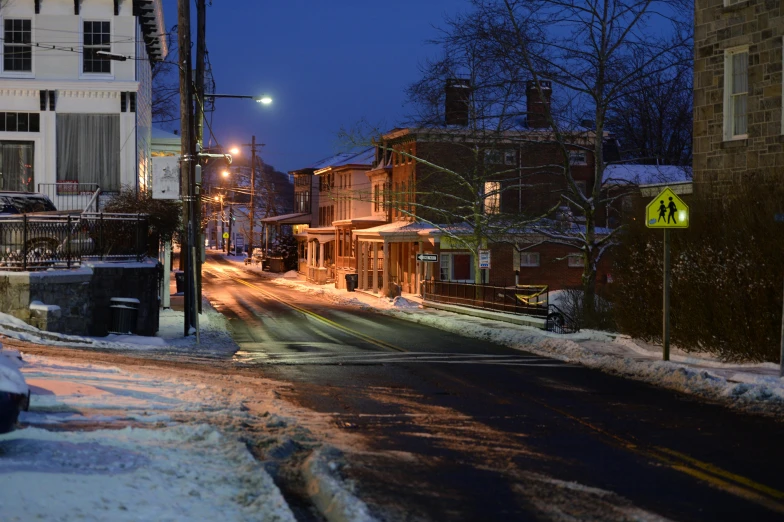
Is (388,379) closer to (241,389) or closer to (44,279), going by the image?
(241,389)

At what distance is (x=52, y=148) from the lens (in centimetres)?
3155

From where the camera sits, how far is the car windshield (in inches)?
924

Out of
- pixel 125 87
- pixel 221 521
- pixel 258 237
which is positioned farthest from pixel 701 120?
pixel 258 237

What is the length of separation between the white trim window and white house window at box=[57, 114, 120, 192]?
67.2 ft

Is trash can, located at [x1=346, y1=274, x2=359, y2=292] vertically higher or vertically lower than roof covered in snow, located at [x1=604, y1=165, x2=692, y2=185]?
lower

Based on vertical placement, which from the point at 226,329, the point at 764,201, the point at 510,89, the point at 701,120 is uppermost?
the point at 510,89

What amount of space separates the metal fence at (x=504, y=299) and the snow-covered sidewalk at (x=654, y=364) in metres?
1.03

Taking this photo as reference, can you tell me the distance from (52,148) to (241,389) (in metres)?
21.3

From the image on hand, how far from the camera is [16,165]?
31.6 m

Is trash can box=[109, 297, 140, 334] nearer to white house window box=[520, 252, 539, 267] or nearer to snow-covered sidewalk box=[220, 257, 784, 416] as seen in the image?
snow-covered sidewalk box=[220, 257, 784, 416]

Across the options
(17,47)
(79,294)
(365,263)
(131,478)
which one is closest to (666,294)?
(131,478)

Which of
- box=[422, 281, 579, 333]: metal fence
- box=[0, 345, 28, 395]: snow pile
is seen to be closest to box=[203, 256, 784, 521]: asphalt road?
box=[0, 345, 28, 395]: snow pile

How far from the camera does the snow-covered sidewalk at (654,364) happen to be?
12.8 metres

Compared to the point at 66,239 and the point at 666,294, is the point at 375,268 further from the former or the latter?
the point at 666,294
